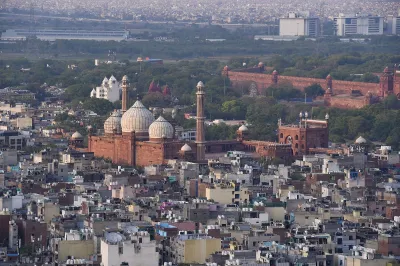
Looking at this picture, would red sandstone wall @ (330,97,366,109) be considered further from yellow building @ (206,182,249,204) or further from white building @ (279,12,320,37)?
white building @ (279,12,320,37)

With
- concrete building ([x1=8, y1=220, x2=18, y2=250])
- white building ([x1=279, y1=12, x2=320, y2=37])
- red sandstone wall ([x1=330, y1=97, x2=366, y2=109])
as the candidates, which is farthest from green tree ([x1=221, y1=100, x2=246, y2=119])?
white building ([x1=279, y1=12, x2=320, y2=37])

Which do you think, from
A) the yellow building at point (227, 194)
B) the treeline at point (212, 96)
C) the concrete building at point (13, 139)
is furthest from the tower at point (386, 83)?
the yellow building at point (227, 194)

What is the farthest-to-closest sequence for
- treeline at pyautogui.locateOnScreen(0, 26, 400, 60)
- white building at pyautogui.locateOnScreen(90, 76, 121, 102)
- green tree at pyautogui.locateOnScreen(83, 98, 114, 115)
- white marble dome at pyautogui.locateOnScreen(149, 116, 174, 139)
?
1. treeline at pyautogui.locateOnScreen(0, 26, 400, 60)
2. white building at pyautogui.locateOnScreen(90, 76, 121, 102)
3. green tree at pyautogui.locateOnScreen(83, 98, 114, 115)
4. white marble dome at pyautogui.locateOnScreen(149, 116, 174, 139)

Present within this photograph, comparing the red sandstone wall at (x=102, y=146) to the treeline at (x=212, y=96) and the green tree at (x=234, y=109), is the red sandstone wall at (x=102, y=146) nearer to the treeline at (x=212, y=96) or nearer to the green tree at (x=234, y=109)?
the treeline at (x=212, y=96)

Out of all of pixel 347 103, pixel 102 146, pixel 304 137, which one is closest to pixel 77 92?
pixel 347 103

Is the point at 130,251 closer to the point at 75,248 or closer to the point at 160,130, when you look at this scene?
the point at 75,248

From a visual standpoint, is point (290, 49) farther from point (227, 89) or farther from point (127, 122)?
point (127, 122)

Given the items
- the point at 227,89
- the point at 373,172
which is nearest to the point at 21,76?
the point at 227,89

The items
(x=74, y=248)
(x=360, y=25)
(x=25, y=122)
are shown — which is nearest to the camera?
(x=74, y=248)
